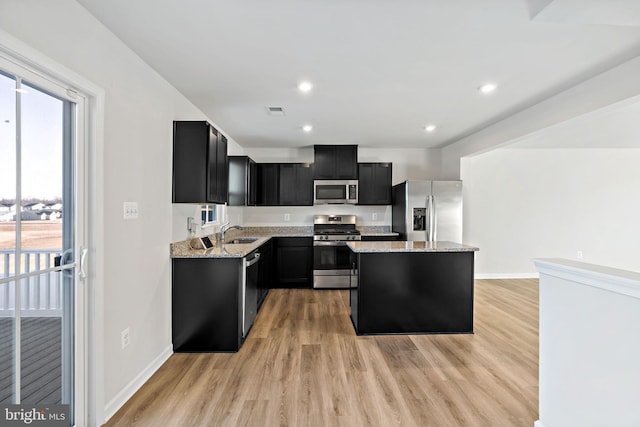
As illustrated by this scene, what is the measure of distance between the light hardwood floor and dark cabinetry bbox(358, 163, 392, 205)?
261cm

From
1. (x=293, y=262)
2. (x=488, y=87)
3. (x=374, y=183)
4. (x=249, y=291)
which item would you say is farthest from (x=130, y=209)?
(x=374, y=183)

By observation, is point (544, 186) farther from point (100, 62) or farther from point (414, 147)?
point (100, 62)

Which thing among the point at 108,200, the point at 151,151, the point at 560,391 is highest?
the point at 151,151

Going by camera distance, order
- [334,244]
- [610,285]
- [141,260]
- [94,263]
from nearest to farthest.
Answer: [610,285], [94,263], [141,260], [334,244]

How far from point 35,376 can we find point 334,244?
3962mm

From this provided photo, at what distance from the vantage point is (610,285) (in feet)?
4.31

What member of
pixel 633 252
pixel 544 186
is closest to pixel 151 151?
pixel 544 186

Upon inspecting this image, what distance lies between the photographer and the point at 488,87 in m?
2.84

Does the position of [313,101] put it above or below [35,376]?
above

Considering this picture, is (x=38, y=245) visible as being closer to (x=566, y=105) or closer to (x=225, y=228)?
(x=225, y=228)

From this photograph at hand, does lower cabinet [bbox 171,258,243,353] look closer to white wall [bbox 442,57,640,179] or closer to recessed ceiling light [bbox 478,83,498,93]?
recessed ceiling light [bbox 478,83,498,93]

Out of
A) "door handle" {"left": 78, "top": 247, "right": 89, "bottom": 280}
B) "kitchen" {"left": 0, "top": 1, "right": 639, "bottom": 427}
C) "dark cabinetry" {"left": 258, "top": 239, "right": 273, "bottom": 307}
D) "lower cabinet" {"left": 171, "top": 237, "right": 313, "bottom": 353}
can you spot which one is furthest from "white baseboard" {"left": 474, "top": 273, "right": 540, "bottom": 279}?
"door handle" {"left": 78, "top": 247, "right": 89, "bottom": 280}

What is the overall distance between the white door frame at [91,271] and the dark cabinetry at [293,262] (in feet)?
11.3

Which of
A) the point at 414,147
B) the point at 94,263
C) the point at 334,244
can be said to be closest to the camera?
the point at 94,263
